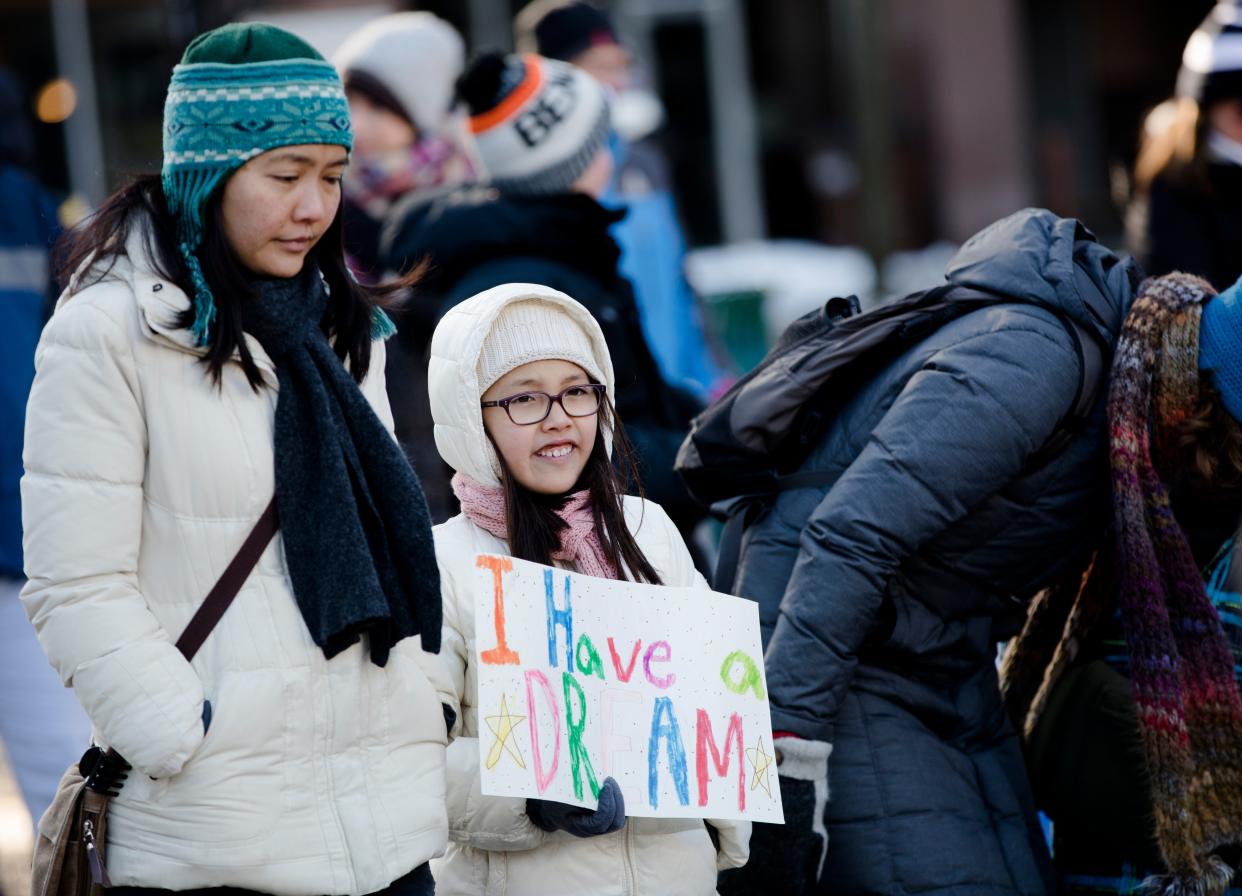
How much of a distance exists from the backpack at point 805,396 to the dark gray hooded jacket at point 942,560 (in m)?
0.03

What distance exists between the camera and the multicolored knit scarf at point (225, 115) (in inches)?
111

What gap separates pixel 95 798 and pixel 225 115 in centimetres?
106

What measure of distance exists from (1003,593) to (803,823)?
636mm

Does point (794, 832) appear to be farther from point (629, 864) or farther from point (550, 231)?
point (550, 231)

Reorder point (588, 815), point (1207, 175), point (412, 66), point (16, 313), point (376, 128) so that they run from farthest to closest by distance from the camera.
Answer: point (412, 66), point (376, 128), point (1207, 175), point (16, 313), point (588, 815)

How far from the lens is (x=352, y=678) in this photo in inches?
113

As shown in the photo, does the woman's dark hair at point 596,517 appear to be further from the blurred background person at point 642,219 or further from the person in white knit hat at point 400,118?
the person in white knit hat at point 400,118

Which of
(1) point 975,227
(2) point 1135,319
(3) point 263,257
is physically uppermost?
(3) point 263,257

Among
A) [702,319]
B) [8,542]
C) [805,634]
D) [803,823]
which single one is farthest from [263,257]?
[702,319]

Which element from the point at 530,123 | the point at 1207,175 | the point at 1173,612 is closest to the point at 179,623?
the point at 1173,612

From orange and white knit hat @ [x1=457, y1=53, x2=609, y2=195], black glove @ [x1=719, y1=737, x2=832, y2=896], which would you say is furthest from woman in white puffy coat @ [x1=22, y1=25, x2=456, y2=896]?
orange and white knit hat @ [x1=457, y1=53, x2=609, y2=195]

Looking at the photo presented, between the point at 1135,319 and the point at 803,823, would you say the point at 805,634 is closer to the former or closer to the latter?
the point at 803,823

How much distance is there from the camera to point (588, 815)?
2977 mm

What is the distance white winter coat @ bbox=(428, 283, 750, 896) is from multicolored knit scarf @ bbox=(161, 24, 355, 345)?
0.52 m
